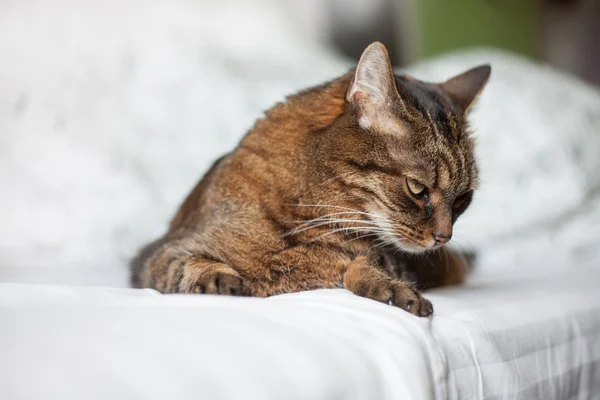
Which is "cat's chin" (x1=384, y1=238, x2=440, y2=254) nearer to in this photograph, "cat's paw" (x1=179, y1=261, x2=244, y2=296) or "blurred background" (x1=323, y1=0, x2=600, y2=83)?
"cat's paw" (x1=179, y1=261, x2=244, y2=296)

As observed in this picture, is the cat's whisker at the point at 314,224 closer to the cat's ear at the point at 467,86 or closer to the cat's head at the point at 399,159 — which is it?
the cat's head at the point at 399,159

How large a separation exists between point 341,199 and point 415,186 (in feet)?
0.45

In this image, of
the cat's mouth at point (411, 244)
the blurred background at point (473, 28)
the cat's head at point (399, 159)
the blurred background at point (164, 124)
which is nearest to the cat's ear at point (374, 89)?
the cat's head at point (399, 159)

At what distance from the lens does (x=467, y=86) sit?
55.4 inches

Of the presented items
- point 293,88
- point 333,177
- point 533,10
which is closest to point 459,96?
point 333,177

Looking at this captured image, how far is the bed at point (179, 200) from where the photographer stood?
0.70 metres

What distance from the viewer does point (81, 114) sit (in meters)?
1.80

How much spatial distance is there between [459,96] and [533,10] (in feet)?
12.3

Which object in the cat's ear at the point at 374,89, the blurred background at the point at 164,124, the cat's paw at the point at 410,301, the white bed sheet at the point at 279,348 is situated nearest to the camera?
the white bed sheet at the point at 279,348

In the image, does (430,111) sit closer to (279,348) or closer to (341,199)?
(341,199)

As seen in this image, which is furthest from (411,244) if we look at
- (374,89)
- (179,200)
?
(179,200)

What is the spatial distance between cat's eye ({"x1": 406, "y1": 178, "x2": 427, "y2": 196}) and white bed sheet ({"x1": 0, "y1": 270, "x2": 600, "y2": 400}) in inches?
8.2

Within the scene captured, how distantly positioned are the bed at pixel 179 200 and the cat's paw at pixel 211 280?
0.07m

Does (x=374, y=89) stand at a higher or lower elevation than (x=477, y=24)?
lower
